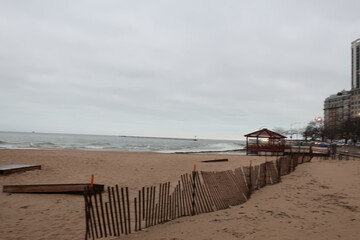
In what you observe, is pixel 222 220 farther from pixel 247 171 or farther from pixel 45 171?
pixel 45 171

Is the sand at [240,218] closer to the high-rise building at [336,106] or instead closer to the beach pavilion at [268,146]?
the beach pavilion at [268,146]

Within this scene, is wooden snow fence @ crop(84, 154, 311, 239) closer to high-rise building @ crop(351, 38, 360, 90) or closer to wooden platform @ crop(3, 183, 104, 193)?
wooden platform @ crop(3, 183, 104, 193)

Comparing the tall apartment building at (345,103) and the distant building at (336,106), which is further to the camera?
the distant building at (336,106)

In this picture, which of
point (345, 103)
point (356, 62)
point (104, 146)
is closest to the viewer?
point (104, 146)

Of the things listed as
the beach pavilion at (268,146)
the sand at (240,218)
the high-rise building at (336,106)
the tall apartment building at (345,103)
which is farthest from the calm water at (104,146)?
the high-rise building at (336,106)

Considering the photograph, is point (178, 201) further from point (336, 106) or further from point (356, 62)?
point (356, 62)

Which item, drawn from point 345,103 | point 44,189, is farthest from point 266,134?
point 345,103

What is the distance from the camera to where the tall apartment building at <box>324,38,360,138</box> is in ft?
399

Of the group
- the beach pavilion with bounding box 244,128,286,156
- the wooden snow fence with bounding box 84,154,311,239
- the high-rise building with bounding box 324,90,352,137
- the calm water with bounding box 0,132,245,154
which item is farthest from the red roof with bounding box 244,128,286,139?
the high-rise building with bounding box 324,90,352,137

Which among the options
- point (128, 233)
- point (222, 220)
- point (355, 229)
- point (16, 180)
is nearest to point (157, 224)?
point (128, 233)

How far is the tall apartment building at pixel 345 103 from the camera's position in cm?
12160

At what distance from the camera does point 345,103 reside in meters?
135

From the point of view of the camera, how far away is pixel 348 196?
360 inches

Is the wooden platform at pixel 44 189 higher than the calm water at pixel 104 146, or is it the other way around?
the wooden platform at pixel 44 189
